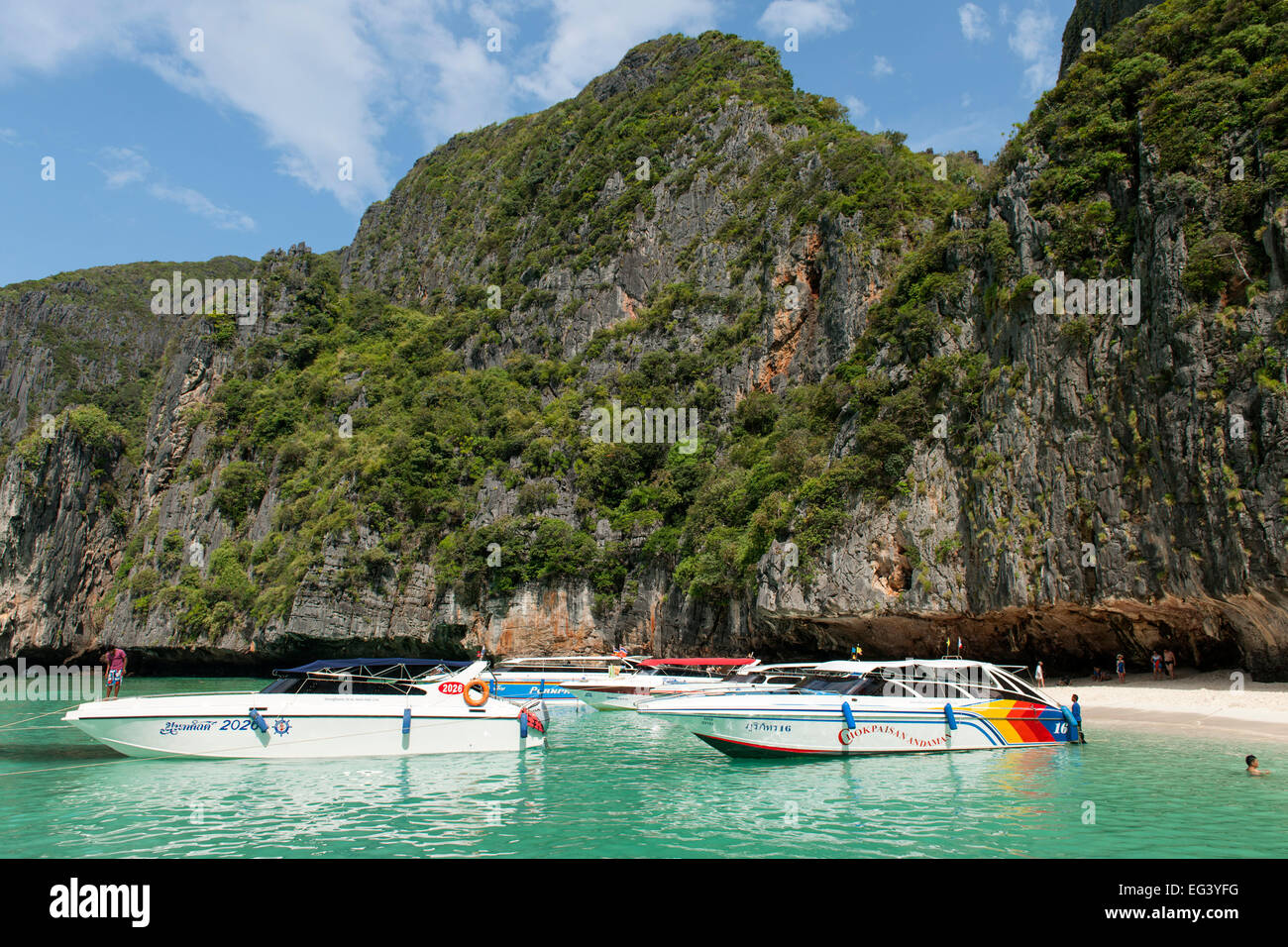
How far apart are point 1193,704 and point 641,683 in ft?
63.5

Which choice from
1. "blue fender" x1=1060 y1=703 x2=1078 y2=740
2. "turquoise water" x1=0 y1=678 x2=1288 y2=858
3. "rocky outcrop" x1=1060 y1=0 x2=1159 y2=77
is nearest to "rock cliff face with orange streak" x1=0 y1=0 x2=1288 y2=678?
"rocky outcrop" x1=1060 y1=0 x2=1159 y2=77

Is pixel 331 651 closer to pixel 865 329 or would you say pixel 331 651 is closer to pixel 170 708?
pixel 170 708

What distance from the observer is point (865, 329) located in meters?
43.3

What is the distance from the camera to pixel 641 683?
32.5 metres

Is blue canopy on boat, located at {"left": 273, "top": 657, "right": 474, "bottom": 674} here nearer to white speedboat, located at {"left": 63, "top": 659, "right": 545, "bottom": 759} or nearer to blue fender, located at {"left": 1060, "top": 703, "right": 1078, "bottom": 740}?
white speedboat, located at {"left": 63, "top": 659, "right": 545, "bottom": 759}

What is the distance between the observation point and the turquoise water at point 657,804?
32.6ft

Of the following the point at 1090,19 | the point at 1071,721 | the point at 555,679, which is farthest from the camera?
the point at 1090,19

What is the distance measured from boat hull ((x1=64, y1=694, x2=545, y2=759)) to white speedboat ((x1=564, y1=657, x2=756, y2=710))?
12.6 m

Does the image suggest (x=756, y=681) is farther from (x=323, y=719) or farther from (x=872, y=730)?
(x=323, y=719)

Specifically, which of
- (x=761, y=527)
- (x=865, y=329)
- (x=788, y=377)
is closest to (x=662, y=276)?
(x=788, y=377)

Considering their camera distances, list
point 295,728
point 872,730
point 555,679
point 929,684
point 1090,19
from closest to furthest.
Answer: point 872,730 < point 295,728 < point 929,684 < point 555,679 < point 1090,19

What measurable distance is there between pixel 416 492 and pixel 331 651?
12326 millimetres

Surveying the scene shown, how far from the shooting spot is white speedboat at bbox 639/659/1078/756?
650 inches

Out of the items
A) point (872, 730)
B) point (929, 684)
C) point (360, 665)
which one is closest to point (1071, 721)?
point (929, 684)
